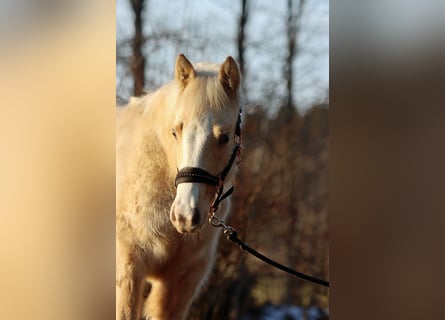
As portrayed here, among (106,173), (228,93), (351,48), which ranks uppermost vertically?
(351,48)

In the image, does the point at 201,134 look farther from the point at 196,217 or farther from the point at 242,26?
the point at 242,26

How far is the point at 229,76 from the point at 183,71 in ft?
0.69

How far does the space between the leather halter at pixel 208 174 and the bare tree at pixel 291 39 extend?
255 mm

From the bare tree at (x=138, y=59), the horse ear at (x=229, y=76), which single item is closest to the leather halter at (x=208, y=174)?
the horse ear at (x=229, y=76)

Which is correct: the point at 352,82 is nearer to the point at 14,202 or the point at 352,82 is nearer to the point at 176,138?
the point at 176,138

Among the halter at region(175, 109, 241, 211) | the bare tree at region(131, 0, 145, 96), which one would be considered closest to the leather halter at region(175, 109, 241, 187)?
the halter at region(175, 109, 241, 211)

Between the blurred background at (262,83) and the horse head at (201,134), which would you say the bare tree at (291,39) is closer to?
the blurred background at (262,83)

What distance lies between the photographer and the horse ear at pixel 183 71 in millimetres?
2244

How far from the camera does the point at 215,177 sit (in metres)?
2.21

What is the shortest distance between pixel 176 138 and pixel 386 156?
0.97 metres

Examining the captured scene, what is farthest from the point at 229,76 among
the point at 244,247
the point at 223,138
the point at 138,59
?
the point at 244,247

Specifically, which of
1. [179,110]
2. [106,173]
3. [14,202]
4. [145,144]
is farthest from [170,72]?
[14,202]

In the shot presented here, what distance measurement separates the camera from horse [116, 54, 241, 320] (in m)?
2.20

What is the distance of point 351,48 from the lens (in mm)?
2307
